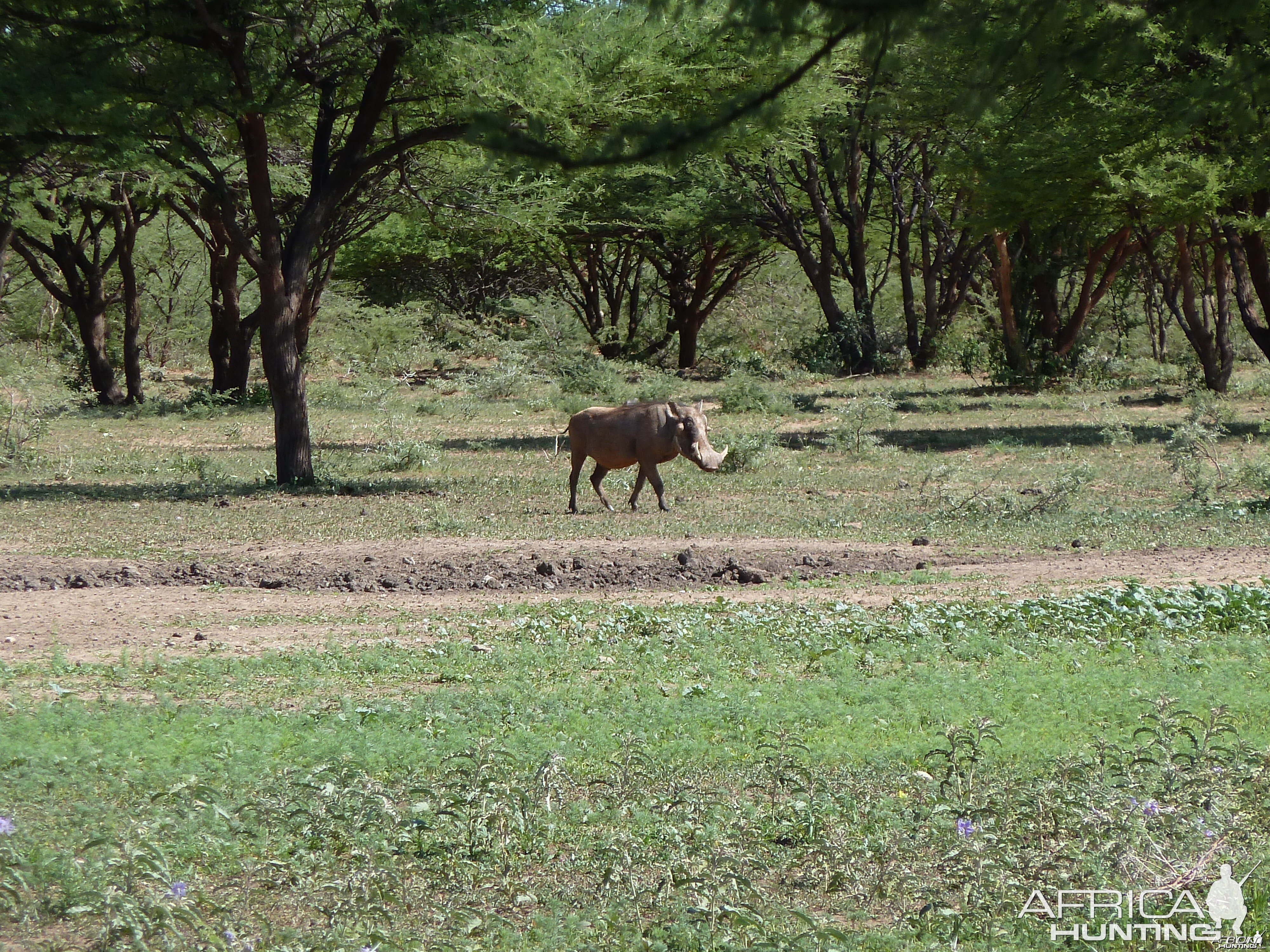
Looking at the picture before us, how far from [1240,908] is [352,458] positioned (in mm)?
17963

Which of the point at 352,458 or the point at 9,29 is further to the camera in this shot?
the point at 352,458

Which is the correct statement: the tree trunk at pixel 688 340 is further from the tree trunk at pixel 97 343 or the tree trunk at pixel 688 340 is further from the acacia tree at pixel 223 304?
the tree trunk at pixel 97 343

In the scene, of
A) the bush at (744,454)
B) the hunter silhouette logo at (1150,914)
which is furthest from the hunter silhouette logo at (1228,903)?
the bush at (744,454)

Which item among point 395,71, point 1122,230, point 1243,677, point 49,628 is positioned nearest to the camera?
point 1243,677

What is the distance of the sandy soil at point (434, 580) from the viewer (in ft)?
29.9

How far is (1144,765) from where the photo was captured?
5715 mm

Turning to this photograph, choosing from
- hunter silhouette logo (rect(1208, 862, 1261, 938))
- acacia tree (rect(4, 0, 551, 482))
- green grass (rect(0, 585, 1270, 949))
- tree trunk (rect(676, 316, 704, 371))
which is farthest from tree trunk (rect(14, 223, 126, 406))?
hunter silhouette logo (rect(1208, 862, 1261, 938))

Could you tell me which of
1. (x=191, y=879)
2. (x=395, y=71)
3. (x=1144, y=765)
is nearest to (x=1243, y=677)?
(x=1144, y=765)

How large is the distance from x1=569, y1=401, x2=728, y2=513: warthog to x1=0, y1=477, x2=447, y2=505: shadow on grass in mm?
2735

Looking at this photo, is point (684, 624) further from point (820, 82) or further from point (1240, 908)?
point (820, 82)

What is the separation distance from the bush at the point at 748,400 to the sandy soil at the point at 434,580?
13907 millimetres

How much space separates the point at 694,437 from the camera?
1511 cm

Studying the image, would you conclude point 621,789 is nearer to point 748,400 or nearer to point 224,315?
point 748,400

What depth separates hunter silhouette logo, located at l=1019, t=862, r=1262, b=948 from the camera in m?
4.42
